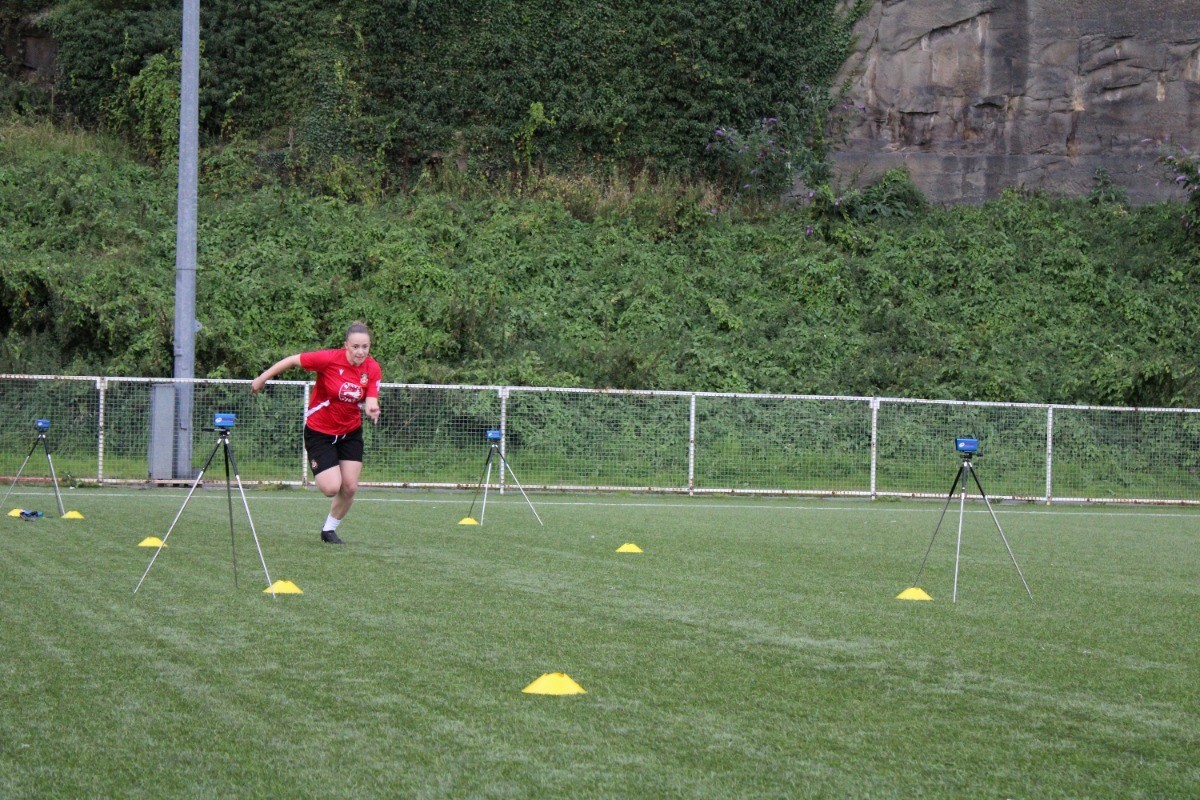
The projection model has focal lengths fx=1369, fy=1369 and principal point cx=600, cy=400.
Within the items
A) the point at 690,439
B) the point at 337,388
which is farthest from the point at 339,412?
the point at 690,439

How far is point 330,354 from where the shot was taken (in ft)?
37.3

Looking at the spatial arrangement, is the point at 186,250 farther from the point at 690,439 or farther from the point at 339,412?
the point at 339,412

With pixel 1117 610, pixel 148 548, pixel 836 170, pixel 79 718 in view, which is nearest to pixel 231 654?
pixel 79 718

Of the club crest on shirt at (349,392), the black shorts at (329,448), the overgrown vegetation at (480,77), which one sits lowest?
the black shorts at (329,448)

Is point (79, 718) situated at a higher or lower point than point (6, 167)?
lower

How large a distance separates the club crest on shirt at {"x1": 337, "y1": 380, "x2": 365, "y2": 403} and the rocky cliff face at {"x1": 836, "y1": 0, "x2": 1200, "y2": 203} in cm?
2340

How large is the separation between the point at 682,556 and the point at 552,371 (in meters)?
13.1

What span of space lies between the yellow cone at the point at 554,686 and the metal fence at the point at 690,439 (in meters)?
15.0

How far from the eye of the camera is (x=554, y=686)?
570cm

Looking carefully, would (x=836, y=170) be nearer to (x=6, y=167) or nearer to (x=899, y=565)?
(x=6, y=167)

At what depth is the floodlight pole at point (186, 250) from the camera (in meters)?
19.9

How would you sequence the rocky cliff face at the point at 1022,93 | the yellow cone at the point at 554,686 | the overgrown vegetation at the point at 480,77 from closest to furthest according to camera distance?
the yellow cone at the point at 554,686 → the overgrown vegetation at the point at 480,77 → the rocky cliff face at the point at 1022,93

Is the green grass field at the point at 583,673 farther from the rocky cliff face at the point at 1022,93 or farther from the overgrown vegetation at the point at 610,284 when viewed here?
the rocky cliff face at the point at 1022,93

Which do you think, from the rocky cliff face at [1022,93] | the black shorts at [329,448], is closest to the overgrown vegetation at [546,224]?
the rocky cliff face at [1022,93]
